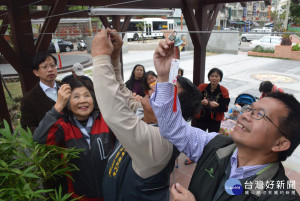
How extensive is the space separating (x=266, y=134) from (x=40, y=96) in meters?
1.99

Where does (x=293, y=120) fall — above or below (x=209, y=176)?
above

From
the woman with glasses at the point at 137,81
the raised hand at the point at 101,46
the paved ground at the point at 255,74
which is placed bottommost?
the paved ground at the point at 255,74

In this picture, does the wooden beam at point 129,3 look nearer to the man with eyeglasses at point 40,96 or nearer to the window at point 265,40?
the man with eyeglasses at point 40,96

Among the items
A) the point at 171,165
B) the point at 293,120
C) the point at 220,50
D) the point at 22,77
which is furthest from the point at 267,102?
the point at 220,50

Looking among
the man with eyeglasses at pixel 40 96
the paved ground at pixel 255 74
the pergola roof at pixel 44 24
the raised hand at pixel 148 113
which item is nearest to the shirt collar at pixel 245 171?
the raised hand at pixel 148 113

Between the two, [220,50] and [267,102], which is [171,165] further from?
[220,50]

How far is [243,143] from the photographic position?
3.45ft

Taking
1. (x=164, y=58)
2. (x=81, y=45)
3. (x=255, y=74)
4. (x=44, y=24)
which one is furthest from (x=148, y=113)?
(x=81, y=45)

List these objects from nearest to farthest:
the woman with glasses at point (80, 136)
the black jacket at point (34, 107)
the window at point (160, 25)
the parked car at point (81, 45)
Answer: the woman with glasses at point (80, 136)
the black jacket at point (34, 107)
the parked car at point (81, 45)
the window at point (160, 25)

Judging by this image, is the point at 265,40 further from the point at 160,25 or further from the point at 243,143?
the point at 243,143

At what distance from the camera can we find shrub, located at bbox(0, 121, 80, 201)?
1.20 metres

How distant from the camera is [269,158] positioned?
1.06 metres

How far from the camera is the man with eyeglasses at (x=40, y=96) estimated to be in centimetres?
208

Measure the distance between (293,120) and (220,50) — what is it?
17537 mm
